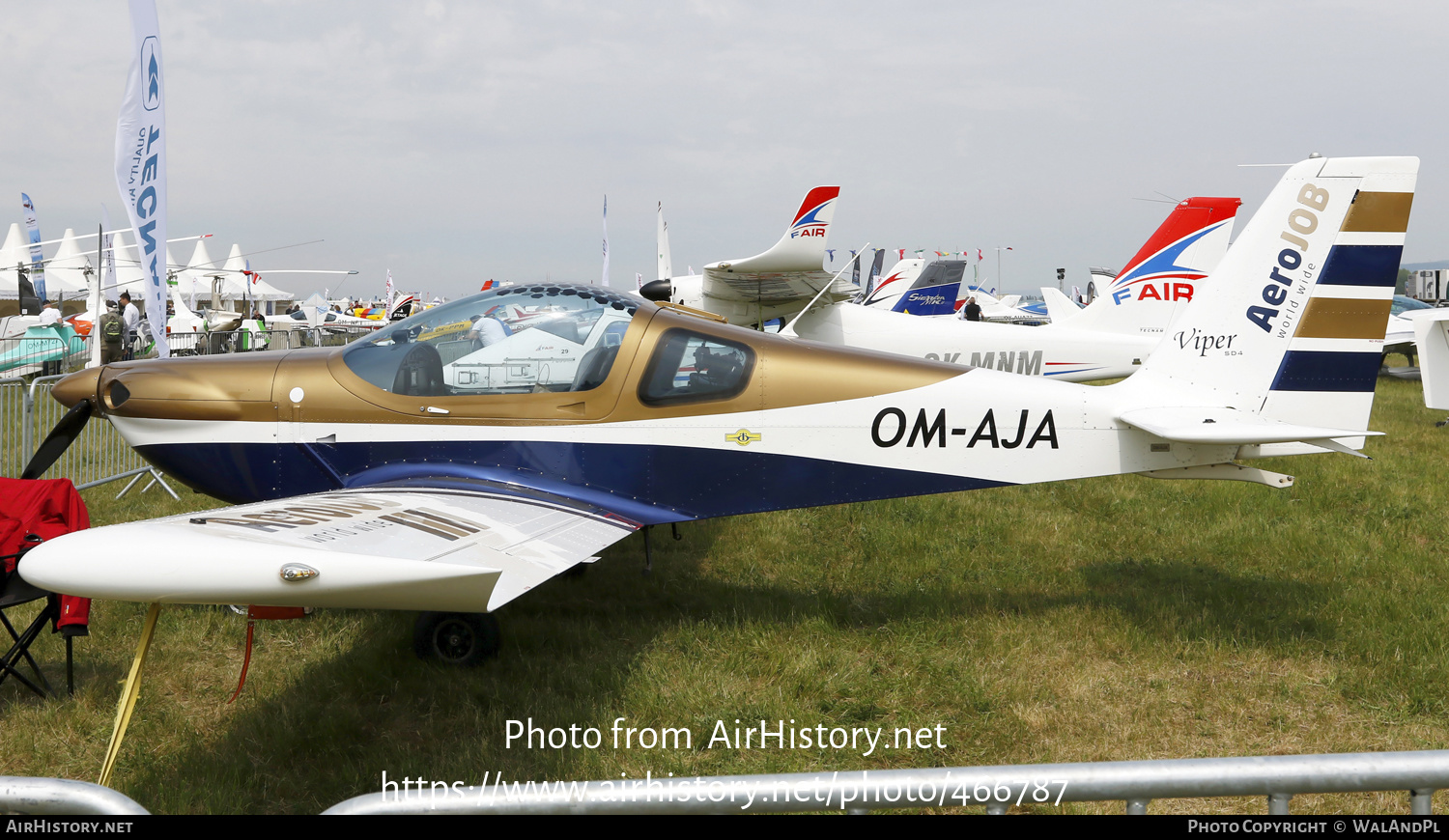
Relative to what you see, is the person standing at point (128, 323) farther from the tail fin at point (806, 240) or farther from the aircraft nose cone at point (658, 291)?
the tail fin at point (806, 240)

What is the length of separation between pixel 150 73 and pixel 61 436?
12.5ft

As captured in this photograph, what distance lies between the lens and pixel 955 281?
86.9 ft

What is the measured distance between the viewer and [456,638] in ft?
14.4

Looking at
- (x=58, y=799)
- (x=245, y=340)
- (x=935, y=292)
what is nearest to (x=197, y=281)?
(x=245, y=340)

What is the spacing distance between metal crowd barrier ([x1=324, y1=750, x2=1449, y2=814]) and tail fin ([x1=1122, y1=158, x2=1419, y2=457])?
3.42 meters

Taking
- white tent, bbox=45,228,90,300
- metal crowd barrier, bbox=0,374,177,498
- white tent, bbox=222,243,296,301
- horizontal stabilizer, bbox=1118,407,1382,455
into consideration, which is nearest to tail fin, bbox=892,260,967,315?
metal crowd barrier, bbox=0,374,177,498

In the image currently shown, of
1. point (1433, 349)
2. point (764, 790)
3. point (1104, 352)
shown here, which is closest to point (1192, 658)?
point (764, 790)

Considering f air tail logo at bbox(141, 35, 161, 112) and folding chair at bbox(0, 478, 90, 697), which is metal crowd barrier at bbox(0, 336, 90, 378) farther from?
folding chair at bbox(0, 478, 90, 697)

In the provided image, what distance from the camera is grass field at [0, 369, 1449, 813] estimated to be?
11.5 feet

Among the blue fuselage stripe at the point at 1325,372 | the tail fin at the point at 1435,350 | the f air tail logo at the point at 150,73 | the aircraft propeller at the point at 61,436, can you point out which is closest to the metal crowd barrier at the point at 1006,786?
the blue fuselage stripe at the point at 1325,372

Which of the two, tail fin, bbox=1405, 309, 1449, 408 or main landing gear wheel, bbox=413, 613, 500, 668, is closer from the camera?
main landing gear wheel, bbox=413, 613, 500, 668

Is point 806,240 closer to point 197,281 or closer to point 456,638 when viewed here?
point 456,638

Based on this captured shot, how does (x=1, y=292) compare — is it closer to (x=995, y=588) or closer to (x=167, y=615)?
(x=167, y=615)

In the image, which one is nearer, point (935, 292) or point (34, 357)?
point (34, 357)
